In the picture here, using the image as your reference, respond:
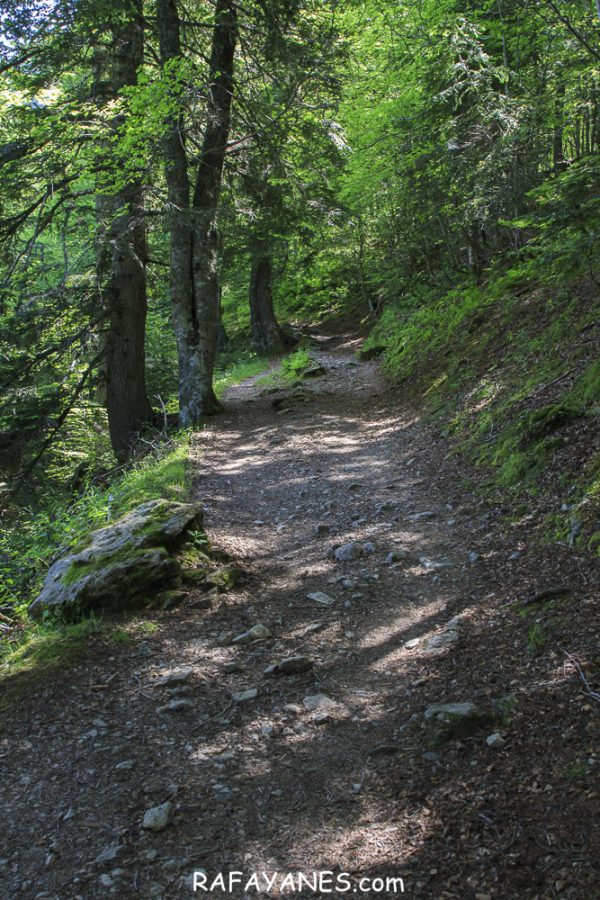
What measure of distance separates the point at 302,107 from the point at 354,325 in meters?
16.1

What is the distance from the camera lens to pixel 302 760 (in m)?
3.48

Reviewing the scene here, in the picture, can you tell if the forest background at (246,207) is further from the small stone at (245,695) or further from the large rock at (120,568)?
the small stone at (245,695)

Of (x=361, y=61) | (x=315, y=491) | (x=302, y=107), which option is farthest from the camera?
(x=361, y=61)

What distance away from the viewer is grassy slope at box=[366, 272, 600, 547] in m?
5.52

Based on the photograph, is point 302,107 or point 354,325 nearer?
point 302,107

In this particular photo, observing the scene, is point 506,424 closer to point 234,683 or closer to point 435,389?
point 435,389

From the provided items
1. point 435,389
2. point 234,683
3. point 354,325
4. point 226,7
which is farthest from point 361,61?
point 234,683

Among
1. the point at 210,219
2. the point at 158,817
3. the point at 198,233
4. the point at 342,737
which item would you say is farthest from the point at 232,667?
the point at 198,233

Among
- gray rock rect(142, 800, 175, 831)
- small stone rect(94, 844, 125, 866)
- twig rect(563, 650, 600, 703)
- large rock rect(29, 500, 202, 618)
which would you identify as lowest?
gray rock rect(142, 800, 175, 831)

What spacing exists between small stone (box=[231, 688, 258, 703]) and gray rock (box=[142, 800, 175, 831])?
3.07ft

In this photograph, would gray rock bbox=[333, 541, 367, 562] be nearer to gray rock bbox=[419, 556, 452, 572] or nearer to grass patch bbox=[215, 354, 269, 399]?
gray rock bbox=[419, 556, 452, 572]

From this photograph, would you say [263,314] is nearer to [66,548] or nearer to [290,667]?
[66,548]

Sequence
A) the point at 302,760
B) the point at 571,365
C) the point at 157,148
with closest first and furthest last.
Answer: the point at 302,760 → the point at 571,365 → the point at 157,148

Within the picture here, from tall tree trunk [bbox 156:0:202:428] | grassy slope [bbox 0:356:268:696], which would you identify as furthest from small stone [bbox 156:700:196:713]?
tall tree trunk [bbox 156:0:202:428]
